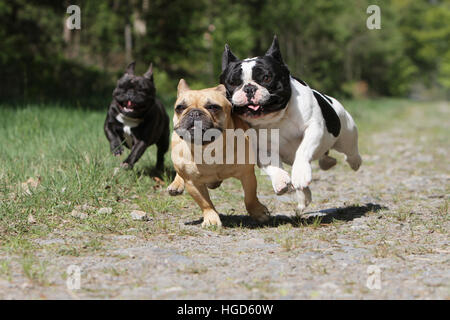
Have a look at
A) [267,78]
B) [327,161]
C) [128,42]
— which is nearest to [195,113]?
[267,78]

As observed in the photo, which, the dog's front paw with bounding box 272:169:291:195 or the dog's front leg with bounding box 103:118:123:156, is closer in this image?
the dog's front paw with bounding box 272:169:291:195

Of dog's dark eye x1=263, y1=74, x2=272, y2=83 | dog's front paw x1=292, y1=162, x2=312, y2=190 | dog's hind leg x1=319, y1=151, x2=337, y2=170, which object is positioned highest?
dog's dark eye x1=263, y1=74, x2=272, y2=83

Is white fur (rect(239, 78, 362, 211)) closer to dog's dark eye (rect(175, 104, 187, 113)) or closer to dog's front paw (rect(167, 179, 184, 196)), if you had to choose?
dog's dark eye (rect(175, 104, 187, 113))

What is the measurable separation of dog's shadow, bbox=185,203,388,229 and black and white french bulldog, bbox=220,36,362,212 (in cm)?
21

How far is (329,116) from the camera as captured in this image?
4.91m

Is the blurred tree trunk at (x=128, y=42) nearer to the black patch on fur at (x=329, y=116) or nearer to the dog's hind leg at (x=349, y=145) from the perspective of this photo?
the dog's hind leg at (x=349, y=145)

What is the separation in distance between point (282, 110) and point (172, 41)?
45.5 feet

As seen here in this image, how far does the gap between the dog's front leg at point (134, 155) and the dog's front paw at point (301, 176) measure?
7.64ft

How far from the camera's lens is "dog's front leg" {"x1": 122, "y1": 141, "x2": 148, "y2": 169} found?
6275 mm

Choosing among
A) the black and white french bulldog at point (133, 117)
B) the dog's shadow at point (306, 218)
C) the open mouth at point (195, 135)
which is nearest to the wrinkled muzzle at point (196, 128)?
the open mouth at point (195, 135)

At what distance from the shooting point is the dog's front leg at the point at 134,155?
20.6 feet

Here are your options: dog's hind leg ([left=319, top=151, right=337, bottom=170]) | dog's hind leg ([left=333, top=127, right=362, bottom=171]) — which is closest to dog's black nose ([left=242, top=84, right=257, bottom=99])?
dog's hind leg ([left=333, top=127, right=362, bottom=171])

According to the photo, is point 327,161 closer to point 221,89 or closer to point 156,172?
point 221,89

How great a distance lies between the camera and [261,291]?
3.04 m
